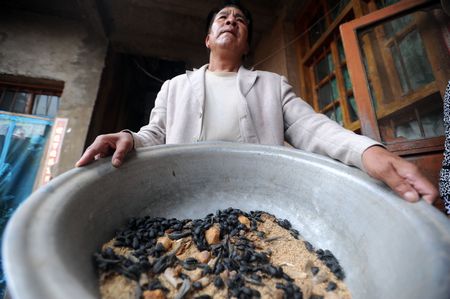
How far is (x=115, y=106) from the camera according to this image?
4656 millimetres

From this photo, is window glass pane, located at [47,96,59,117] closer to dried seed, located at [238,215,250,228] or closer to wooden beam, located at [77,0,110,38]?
wooden beam, located at [77,0,110,38]

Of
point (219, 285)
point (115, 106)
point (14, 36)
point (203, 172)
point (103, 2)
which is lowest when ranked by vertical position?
point (219, 285)

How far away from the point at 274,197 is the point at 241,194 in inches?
5.1

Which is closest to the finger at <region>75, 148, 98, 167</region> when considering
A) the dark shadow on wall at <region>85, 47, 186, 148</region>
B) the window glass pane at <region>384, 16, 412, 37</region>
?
the window glass pane at <region>384, 16, 412, 37</region>

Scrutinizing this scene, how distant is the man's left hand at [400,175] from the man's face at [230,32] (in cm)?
105

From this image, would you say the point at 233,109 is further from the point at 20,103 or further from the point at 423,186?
the point at 20,103

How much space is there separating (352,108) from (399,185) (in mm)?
2044

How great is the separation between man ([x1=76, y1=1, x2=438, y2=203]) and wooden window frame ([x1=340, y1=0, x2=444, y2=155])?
0.68 m

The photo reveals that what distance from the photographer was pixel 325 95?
9.40 feet

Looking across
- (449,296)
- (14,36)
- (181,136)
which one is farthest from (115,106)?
(449,296)

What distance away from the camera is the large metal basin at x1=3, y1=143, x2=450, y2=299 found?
36 centimetres

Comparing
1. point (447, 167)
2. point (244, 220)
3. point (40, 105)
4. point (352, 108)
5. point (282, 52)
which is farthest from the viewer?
point (40, 105)

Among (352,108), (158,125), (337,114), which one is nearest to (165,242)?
(158,125)

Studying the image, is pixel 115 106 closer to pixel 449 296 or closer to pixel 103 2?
Result: pixel 103 2
